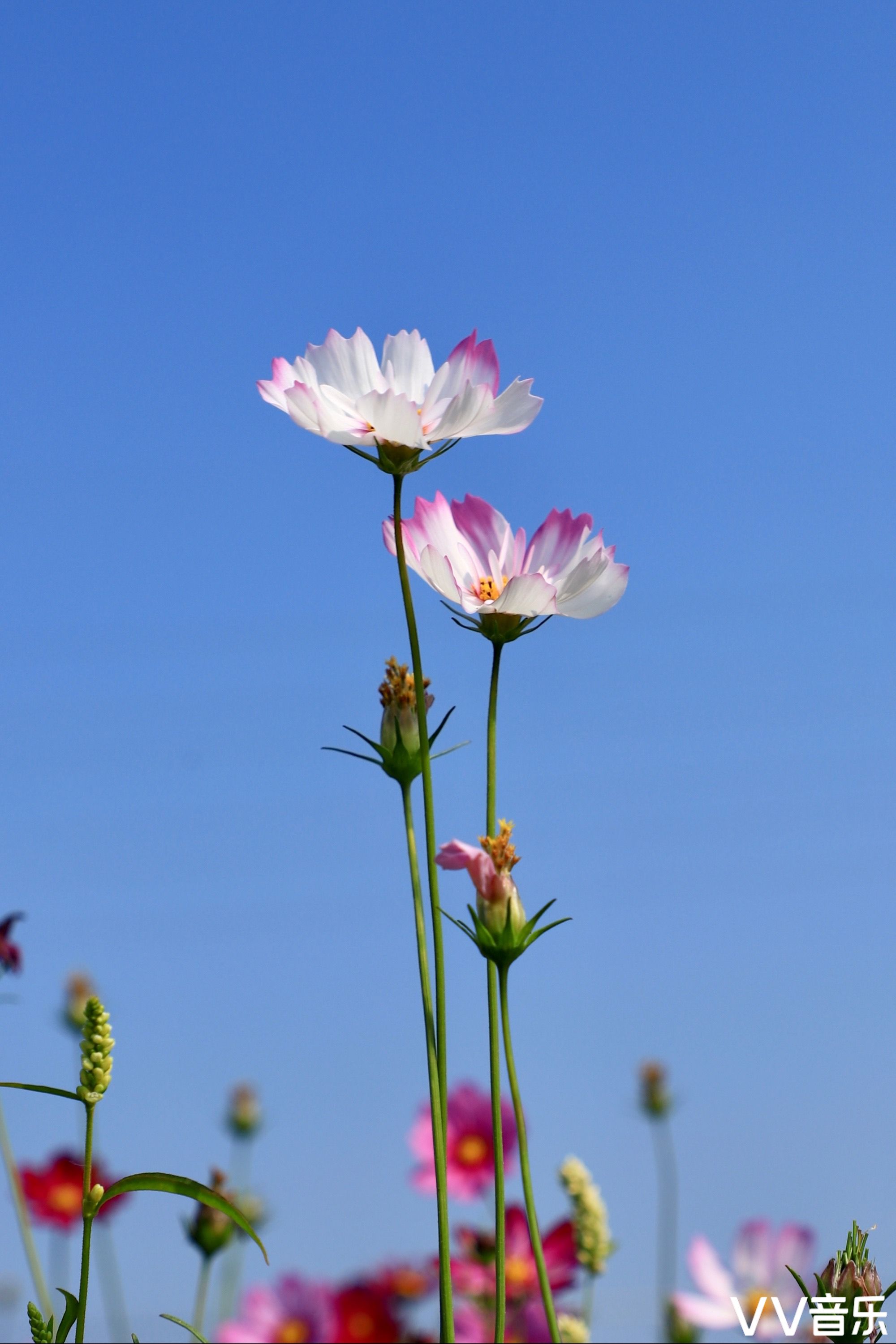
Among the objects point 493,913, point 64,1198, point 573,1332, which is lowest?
point 573,1332

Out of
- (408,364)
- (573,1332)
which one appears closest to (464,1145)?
(573,1332)

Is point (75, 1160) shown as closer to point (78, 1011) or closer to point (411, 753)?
point (78, 1011)

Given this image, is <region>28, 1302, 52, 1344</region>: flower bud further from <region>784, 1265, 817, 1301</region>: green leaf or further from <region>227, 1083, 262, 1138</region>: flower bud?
<region>227, 1083, 262, 1138</region>: flower bud

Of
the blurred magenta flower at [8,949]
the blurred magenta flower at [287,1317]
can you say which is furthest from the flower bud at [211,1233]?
the blurred magenta flower at [287,1317]

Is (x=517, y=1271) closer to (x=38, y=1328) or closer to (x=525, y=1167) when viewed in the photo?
(x=525, y=1167)

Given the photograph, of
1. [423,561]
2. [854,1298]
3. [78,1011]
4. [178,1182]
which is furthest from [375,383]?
[78,1011]

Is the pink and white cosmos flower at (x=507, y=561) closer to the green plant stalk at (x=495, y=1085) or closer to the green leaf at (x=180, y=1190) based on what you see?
the green plant stalk at (x=495, y=1085)
